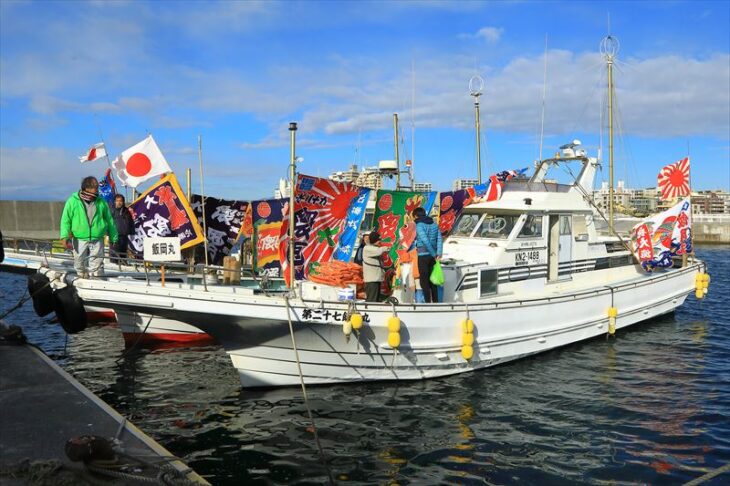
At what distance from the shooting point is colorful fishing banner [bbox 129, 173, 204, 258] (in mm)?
13797

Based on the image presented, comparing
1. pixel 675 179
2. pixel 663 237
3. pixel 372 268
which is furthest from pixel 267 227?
pixel 675 179

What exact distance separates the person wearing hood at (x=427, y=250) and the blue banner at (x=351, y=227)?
106 cm

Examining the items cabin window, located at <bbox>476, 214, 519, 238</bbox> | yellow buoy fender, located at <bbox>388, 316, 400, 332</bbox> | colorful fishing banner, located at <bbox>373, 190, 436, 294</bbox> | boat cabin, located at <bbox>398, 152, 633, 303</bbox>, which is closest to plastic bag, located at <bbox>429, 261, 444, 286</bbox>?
boat cabin, located at <bbox>398, 152, 633, 303</bbox>

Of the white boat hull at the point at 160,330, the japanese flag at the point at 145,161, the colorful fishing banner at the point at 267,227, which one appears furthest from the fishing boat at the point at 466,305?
the japanese flag at the point at 145,161

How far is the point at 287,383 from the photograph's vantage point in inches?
379

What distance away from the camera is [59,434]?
4.86 meters

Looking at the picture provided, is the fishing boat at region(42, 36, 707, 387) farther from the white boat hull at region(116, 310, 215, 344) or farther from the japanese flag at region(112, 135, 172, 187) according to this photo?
the japanese flag at region(112, 135, 172, 187)

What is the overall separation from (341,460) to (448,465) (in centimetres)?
136

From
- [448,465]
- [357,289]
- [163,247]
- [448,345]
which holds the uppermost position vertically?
[163,247]

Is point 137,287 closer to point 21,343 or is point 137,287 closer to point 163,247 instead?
point 163,247

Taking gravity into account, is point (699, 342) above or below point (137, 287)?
Result: below

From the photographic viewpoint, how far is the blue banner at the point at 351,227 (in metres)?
10.4

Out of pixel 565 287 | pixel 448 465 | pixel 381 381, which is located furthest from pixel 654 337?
pixel 448 465

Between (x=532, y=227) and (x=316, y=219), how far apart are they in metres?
5.11
